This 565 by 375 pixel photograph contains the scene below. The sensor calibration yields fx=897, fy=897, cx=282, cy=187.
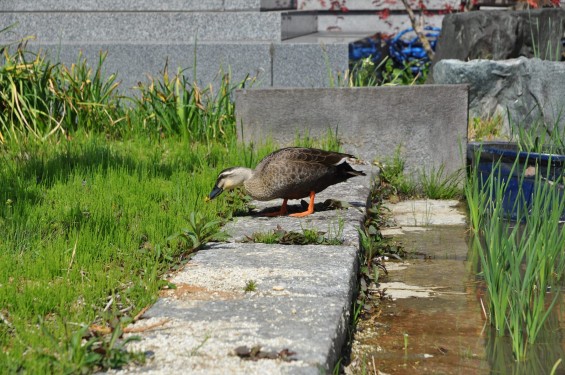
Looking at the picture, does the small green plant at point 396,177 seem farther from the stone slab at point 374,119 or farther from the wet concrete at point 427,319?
the wet concrete at point 427,319

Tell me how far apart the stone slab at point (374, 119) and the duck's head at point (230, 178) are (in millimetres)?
1649

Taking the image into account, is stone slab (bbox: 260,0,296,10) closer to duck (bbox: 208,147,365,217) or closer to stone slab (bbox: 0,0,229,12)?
stone slab (bbox: 0,0,229,12)

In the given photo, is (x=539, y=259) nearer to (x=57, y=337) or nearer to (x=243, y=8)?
(x=57, y=337)

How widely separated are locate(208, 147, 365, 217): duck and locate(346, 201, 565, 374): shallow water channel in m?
0.61

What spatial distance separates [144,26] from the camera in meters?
9.09

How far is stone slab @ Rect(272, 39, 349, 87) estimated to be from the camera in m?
8.21

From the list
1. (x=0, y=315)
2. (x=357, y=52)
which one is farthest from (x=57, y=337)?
(x=357, y=52)

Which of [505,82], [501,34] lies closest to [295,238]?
[505,82]

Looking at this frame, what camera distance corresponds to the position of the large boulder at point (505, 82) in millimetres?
7397

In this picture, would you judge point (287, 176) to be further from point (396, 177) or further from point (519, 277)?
point (396, 177)

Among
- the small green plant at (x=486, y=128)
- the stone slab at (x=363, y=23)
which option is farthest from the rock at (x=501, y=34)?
the stone slab at (x=363, y=23)

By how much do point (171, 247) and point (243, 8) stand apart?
5116 millimetres

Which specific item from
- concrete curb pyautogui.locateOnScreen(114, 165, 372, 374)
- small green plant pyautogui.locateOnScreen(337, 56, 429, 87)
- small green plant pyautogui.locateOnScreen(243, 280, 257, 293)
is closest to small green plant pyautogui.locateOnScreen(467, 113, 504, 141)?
small green plant pyautogui.locateOnScreen(337, 56, 429, 87)

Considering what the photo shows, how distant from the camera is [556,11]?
26.2 ft
